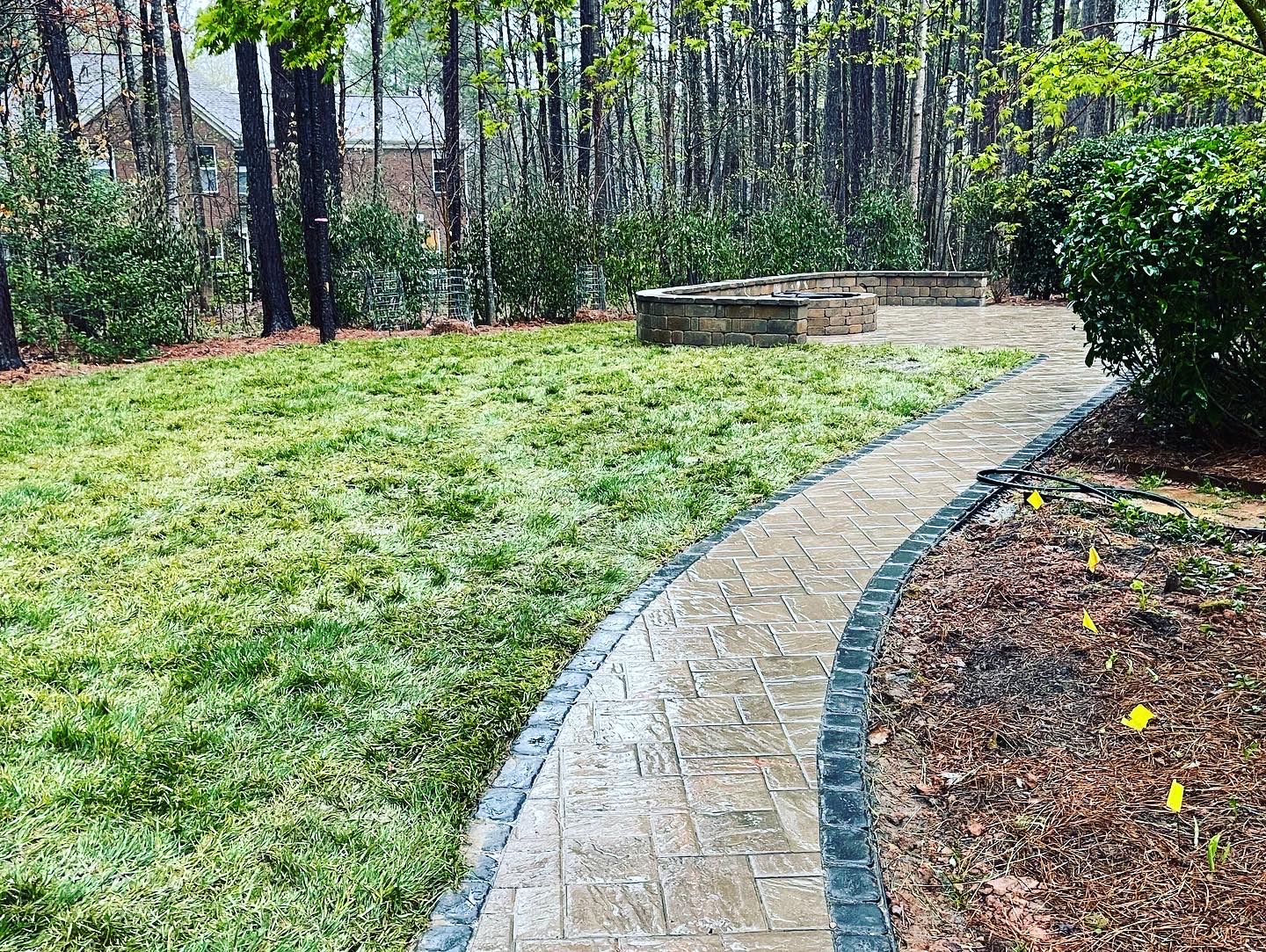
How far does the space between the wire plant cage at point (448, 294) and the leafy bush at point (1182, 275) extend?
9114mm

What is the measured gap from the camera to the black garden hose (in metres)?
4.12

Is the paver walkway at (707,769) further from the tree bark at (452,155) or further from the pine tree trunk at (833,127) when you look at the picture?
the pine tree trunk at (833,127)

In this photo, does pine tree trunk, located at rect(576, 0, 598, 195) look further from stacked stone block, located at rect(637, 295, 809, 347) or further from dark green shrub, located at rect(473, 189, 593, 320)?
stacked stone block, located at rect(637, 295, 809, 347)

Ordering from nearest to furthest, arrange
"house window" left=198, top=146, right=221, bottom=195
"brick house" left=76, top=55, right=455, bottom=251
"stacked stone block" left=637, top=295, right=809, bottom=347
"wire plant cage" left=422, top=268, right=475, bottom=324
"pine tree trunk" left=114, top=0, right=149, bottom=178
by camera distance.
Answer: "stacked stone block" left=637, top=295, right=809, bottom=347
"wire plant cage" left=422, top=268, right=475, bottom=324
"pine tree trunk" left=114, top=0, right=149, bottom=178
"brick house" left=76, top=55, right=455, bottom=251
"house window" left=198, top=146, right=221, bottom=195

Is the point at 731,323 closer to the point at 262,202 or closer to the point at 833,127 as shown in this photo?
the point at 262,202

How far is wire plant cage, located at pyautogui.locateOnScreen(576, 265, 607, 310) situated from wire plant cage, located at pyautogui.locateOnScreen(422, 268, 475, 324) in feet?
5.10

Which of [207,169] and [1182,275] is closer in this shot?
[1182,275]

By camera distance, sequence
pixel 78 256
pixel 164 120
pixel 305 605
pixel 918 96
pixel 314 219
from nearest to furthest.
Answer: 1. pixel 305 605
2. pixel 78 256
3. pixel 314 219
4. pixel 918 96
5. pixel 164 120

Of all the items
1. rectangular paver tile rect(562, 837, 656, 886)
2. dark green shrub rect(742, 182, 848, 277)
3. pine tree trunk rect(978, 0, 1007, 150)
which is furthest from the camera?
pine tree trunk rect(978, 0, 1007, 150)

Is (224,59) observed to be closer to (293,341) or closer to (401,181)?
(401,181)

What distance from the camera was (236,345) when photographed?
11219mm

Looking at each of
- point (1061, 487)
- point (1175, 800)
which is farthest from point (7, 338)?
point (1175, 800)

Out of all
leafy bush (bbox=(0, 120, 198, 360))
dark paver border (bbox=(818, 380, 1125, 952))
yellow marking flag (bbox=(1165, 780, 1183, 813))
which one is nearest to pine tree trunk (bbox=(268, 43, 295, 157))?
leafy bush (bbox=(0, 120, 198, 360))

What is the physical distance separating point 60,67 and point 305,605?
14683mm
